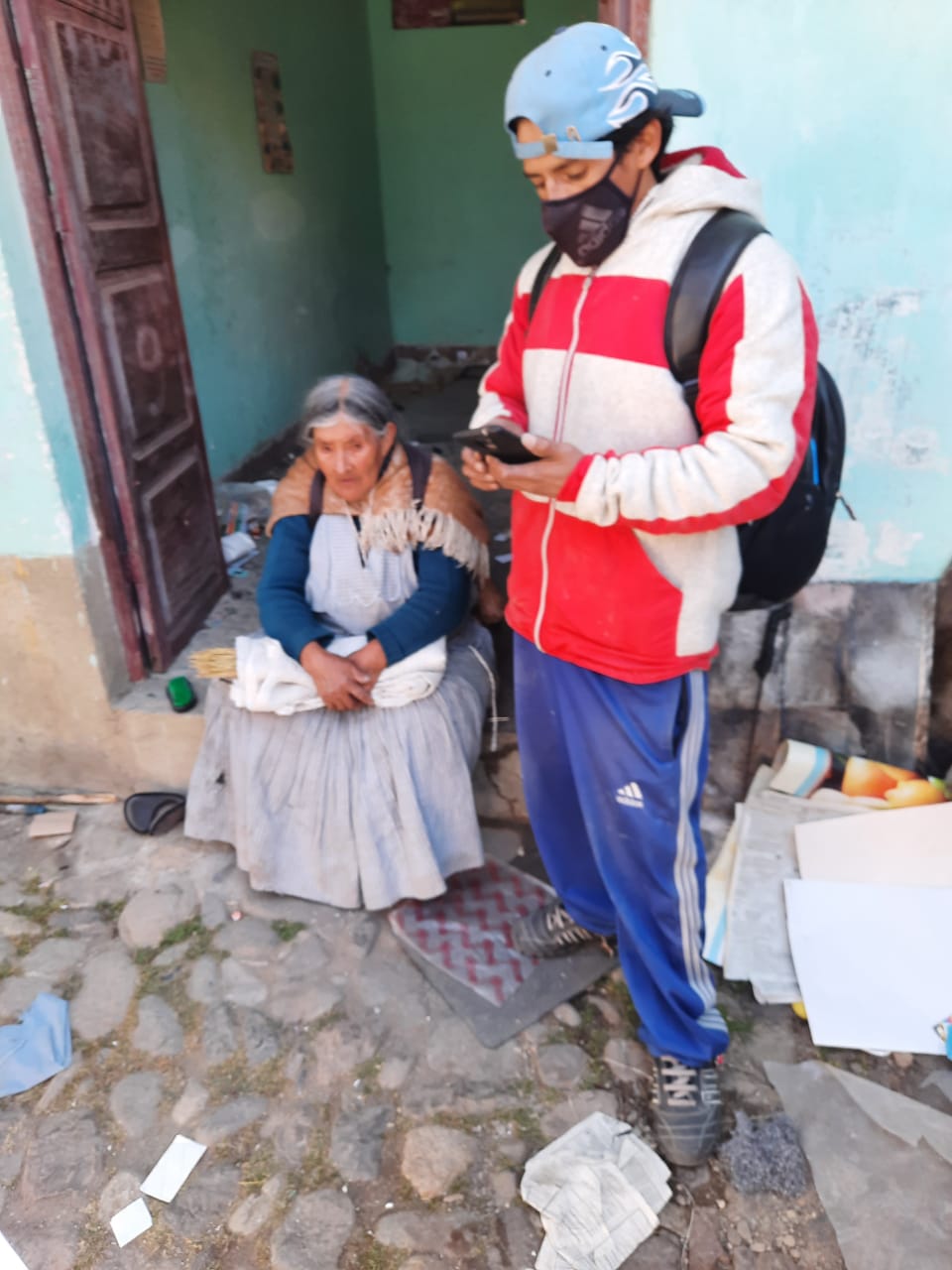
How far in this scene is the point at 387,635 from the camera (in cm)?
248

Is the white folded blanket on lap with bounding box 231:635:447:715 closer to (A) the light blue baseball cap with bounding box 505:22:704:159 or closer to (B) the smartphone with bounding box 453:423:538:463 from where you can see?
(B) the smartphone with bounding box 453:423:538:463

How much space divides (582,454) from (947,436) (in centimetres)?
152

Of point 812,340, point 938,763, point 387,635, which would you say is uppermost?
point 812,340

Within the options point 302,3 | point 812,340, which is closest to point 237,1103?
point 812,340

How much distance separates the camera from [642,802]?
182 centimetres

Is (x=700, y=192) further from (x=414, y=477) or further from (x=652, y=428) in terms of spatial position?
(x=414, y=477)

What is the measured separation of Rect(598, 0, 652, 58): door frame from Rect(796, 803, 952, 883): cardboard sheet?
210cm

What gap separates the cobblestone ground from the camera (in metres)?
1.81

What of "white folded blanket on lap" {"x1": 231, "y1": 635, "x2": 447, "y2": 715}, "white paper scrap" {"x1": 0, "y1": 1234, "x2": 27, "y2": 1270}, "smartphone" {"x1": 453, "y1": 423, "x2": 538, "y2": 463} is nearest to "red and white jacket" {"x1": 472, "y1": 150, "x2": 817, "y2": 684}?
"smartphone" {"x1": 453, "y1": 423, "x2": 538, "y2": 463}

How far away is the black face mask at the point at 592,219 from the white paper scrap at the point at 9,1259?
2.19 meters

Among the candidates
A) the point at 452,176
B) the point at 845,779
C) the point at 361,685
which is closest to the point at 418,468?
the point at 361,685

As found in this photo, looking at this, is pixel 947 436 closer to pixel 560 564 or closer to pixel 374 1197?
pixel 560 564

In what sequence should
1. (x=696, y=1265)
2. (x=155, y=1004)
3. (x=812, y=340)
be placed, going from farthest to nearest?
1. (x=155, y=1004)
2. (x=696, y=1265)
3. (x=812, y=340)

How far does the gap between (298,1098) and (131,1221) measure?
403 mm
